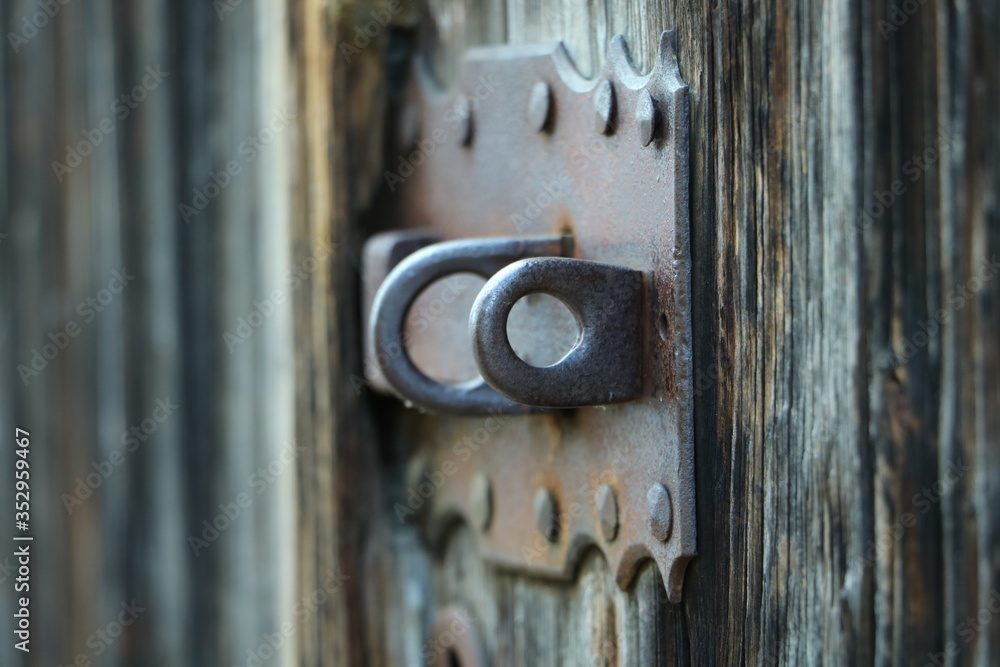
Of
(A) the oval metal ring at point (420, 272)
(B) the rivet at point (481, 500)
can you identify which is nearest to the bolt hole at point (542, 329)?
(A) the oval metal ring at point (420, 272)

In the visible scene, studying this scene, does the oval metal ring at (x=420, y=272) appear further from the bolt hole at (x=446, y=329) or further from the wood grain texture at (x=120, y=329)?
the wood grain texture at (x=120, y=329)

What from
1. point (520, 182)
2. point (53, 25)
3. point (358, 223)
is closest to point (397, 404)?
point (358, 223)

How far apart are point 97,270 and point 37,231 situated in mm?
123

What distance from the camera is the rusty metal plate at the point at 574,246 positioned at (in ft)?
1.93

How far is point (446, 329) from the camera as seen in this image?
81 cm

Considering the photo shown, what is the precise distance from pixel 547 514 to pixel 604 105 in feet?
1.00

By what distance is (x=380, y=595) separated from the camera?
3.13 feet

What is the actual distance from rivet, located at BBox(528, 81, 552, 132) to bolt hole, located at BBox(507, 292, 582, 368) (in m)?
0.13

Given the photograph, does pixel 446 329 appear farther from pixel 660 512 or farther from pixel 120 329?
pixel 120 329

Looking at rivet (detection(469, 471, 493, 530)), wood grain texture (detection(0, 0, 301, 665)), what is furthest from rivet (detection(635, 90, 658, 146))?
wood grain texture (detection(0, 0, 301, 665))

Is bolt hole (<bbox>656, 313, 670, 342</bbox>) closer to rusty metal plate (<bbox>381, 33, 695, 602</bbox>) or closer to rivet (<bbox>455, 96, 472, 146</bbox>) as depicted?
rusty metal plate (<bbox>381, 33, 695, 602</bbox>)

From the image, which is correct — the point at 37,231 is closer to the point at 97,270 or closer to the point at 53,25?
the point at 97,270

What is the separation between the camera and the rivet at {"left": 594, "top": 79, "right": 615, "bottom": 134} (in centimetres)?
63

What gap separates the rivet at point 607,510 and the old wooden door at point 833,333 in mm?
37
